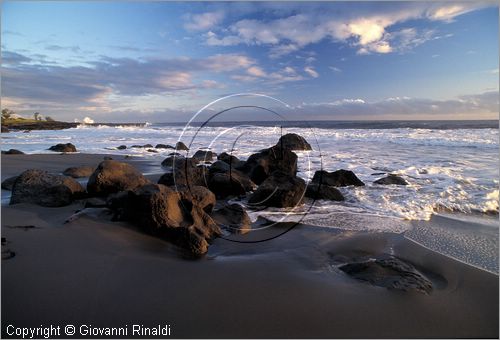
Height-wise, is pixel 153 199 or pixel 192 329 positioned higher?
pixel 153 199

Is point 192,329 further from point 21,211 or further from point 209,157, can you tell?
point 209,157

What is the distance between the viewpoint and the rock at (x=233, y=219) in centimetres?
546

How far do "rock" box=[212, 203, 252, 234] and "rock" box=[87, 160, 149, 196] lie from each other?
2.12 metres

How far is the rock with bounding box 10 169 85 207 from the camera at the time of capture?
5.87 meters

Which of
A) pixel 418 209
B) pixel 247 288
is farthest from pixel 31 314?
pixel 418 209

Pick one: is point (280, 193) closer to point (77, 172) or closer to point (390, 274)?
point (390, 274)

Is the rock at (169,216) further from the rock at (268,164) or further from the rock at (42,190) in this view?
the rock at (268,164)

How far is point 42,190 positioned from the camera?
19.7 ft

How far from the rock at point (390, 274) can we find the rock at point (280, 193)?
3.05 meters

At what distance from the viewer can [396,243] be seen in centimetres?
494

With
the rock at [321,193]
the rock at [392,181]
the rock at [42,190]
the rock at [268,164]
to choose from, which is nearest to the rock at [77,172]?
the rock at [42,190]

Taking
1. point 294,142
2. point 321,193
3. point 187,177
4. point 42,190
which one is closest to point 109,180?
point 42,190

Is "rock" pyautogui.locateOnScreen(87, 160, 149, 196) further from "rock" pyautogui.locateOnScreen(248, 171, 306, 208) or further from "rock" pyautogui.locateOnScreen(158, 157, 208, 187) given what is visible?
"rock" pyautogui.locateOnScreen(248, 171, 306, 208)

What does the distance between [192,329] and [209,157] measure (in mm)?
12673
